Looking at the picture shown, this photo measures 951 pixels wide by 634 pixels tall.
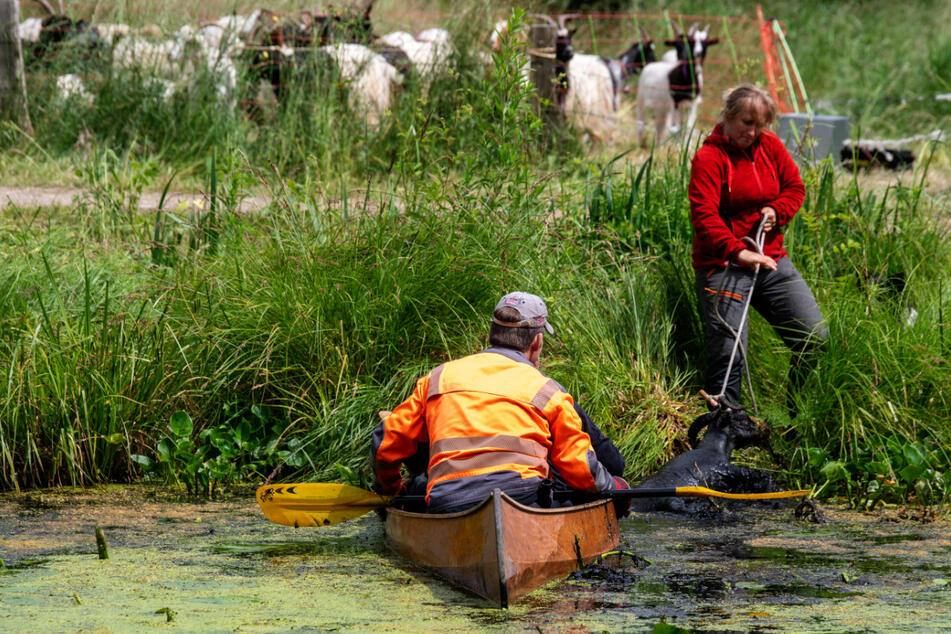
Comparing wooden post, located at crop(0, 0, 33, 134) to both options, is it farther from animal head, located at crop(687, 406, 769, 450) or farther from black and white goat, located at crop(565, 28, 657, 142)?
animal head, located at crop(687, 406, 769, 450)

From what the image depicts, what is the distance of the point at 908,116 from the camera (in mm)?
15938

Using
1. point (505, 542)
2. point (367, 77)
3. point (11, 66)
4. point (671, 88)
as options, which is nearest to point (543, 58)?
point (367, 77)

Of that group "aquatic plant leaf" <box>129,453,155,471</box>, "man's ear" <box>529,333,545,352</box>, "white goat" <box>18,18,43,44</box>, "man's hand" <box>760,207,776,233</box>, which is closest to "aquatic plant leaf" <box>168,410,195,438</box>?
"aquatic plant leaf" <box>129,453,155,471</box>

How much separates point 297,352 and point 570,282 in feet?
5.29

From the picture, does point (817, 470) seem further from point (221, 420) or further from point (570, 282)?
point (221, 420)

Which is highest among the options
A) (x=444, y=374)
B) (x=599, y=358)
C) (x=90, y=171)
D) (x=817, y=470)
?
(x=90, y=171)

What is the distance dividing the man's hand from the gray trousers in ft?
0.72

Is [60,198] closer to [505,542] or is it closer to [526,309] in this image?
[526,309]

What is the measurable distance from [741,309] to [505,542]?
251cm

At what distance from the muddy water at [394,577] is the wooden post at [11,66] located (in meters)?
6.49

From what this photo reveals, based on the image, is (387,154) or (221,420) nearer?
(221,420)

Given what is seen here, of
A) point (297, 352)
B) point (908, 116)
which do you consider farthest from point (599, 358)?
point (908, 116)

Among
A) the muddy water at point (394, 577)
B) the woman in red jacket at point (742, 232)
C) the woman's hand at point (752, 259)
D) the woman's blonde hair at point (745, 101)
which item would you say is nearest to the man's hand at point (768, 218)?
the woman in red jacket at point (742, 232)

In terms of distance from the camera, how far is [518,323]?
478 cm
